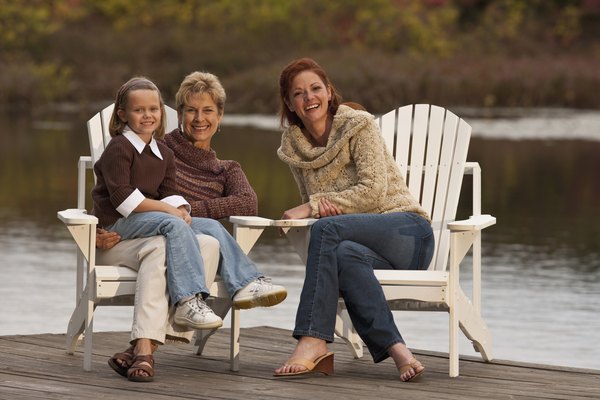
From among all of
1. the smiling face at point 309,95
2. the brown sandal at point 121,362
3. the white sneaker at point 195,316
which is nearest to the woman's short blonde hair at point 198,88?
the smiling face at point 309,95

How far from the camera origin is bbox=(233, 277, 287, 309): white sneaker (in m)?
4.77

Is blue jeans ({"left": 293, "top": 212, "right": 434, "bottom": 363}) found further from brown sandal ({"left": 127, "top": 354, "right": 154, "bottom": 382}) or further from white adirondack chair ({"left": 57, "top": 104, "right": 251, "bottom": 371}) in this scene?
brown sandal ({"left": 127, "top": 354, "right": 154, "bottom": 382})

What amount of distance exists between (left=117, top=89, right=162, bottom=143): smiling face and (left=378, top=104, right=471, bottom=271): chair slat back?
0.94 metres

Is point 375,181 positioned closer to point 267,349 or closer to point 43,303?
point 267,349

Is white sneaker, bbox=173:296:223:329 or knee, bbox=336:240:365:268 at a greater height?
knee, bbox=336:240:365:268

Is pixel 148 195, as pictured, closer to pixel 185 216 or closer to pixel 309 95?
pixel 185 216

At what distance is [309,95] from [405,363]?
94 centimetres

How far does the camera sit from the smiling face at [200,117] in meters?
5.25

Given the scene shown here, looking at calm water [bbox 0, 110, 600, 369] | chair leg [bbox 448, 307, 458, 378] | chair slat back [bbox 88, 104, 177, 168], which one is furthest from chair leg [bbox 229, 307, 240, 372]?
calm water [bbox 0, 110, 600, 369]

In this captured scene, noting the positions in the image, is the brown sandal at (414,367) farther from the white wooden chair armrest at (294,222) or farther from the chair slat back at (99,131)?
the chair slat back at (99,131)

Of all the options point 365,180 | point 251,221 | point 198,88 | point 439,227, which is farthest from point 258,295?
point 439,227

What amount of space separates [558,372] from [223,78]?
24031 mm

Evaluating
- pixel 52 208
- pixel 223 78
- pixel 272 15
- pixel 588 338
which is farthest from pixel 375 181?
pixel 272 15

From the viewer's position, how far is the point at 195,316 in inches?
185
